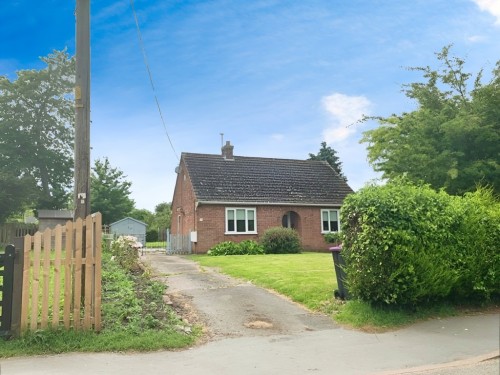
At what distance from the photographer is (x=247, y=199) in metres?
27.7

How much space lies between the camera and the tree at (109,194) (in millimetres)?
52281

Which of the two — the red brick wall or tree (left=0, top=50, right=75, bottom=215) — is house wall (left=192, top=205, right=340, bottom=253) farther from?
tree (left=0, top=50, right=75, bottom=215)

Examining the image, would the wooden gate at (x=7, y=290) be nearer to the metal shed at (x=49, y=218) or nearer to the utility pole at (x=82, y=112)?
the utility pole at (x=82, y=112)

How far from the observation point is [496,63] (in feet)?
70.9

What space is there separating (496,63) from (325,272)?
51.7ft

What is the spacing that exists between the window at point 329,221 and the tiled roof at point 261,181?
0.73 m

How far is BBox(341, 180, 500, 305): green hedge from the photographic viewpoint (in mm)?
7734

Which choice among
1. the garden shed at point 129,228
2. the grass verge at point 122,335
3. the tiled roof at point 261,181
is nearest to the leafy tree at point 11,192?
the garden shed at point 129,228

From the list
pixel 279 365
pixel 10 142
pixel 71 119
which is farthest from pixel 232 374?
pixel 71 119

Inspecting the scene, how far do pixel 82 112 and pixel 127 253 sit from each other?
7.81 metres

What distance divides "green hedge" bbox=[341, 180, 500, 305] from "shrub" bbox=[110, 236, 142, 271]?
819cm

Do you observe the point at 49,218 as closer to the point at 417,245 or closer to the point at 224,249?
the point at 224,249

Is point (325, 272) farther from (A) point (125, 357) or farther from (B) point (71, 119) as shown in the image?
(B) point (71, 119)

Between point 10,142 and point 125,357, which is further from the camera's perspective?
point 10,142
